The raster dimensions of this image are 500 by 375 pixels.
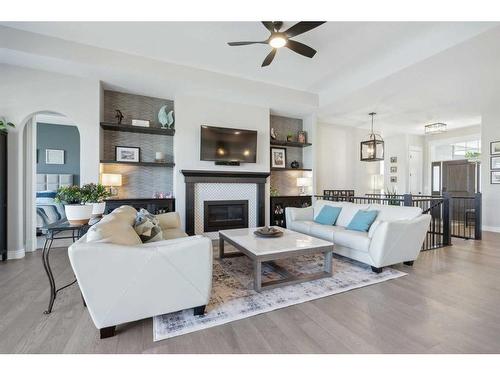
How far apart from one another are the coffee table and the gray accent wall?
5.79 meters

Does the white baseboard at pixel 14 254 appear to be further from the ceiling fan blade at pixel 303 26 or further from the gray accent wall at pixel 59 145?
the ceiling fan blade at pixel 303 26

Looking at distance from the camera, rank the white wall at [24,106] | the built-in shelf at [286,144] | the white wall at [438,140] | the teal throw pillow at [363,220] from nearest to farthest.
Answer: the teal throw pillow at [363,220] → the white wall at [24,106] → the built-in shelf at [286,144] → the white wall at [438,140]

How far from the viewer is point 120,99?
4527 millimetres

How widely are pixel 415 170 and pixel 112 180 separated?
354 inches

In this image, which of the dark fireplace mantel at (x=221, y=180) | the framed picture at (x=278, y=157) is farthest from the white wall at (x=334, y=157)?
the dark fireplace mantel at (x=221, y=180)

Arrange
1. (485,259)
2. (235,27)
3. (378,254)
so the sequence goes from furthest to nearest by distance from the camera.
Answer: (485,259) → (235,27) → (378,254)

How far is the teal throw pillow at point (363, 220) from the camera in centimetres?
337

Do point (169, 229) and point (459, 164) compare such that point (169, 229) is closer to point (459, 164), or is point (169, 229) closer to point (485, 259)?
point (485, 259)

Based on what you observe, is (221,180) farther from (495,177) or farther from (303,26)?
(495,177)

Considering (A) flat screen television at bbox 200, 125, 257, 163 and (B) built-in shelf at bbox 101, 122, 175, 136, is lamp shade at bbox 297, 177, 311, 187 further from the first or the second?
(B) built-in shelf at bbox 101, 122, 175, 136

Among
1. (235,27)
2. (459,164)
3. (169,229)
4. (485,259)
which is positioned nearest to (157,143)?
(169,229)

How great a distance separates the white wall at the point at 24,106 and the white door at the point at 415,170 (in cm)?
901

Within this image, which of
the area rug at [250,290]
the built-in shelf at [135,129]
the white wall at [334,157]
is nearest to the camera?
the area rug at [250,290]
